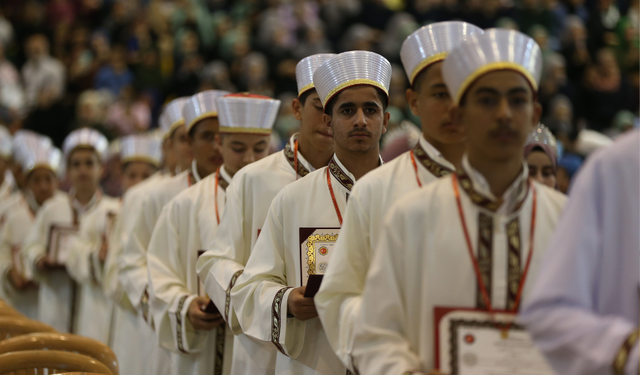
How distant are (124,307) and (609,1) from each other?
32.9 ft

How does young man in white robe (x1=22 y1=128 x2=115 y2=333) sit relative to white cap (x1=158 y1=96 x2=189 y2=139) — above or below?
below

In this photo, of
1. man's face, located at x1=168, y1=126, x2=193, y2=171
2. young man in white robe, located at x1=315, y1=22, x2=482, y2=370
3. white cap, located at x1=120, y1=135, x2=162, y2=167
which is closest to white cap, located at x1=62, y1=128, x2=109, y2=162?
white cap, located at x1=120, y1=135, x2=162, y2=167

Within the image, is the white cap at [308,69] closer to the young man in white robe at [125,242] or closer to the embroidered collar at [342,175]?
the embroidered collar at [342,175]

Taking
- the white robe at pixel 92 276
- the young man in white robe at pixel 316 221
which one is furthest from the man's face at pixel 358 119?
the white robe at pixel 92 276

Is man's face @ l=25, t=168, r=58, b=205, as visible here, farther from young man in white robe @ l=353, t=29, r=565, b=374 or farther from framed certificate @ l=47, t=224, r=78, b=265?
young man in white robe @ l=353, t=29, r=565, b=374

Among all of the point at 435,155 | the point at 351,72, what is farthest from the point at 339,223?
the point at 435,155

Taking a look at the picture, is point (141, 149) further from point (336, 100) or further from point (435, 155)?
point (435, 155)

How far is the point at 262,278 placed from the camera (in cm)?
362

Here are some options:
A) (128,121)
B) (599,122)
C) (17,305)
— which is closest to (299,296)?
(17,305)

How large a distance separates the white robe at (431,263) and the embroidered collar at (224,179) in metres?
2.37

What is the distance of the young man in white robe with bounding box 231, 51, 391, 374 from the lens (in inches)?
134

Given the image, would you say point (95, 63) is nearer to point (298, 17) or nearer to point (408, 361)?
point (298, 17)

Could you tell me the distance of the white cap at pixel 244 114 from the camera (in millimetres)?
4516

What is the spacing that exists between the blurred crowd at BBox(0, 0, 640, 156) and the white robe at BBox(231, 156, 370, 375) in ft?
23.5
